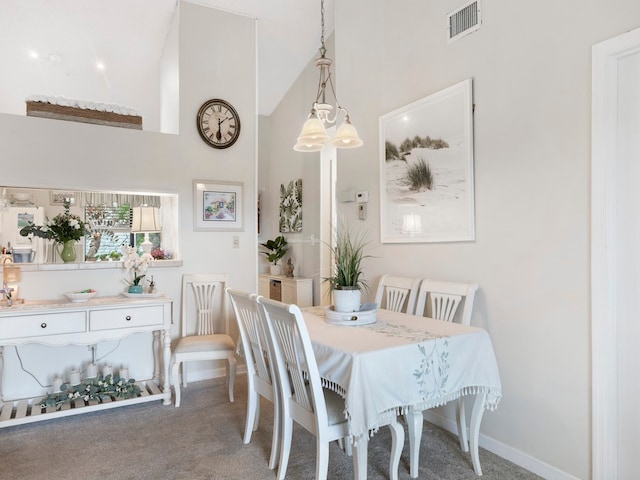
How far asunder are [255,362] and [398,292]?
1.11m

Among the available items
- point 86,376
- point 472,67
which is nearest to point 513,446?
point 472,67

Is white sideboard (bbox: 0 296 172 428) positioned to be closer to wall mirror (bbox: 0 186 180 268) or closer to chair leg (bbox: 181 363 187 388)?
chair leg (bbox: 181 363 187 388)

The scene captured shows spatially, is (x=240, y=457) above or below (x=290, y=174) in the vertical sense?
below

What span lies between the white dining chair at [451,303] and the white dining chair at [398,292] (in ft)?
0.17

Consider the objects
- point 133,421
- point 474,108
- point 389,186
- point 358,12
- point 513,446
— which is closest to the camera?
point 513,446

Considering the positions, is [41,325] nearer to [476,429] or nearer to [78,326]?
[78,326]

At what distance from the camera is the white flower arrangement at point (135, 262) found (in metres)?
3.34

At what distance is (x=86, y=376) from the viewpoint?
326 cm

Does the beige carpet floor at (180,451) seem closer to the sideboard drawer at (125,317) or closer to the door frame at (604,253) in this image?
the door frame at (604,253)

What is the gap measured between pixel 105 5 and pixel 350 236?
304cm

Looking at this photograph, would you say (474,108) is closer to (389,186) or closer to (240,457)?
(389,186)

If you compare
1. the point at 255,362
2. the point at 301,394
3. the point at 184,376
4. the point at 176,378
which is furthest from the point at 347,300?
the point at 184,376

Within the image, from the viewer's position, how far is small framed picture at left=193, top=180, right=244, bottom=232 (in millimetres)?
3785

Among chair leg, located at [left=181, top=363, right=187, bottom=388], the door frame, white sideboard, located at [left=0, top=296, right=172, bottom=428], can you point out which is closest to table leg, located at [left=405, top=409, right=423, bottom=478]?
the door frame
